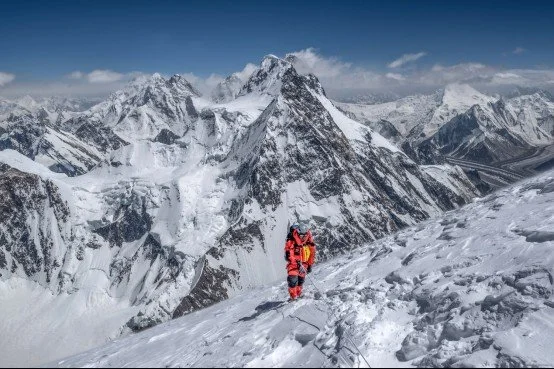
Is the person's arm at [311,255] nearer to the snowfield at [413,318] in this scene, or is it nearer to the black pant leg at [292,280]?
the black pant leg at [292,280]

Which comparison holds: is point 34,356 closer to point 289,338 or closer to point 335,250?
point 335,250

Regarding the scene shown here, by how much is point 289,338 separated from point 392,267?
7.56m

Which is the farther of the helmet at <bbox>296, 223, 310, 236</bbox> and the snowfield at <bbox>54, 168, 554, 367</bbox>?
the helmet at <bbox>296, 223, 310, 236</bbox>

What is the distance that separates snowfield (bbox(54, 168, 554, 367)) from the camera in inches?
511

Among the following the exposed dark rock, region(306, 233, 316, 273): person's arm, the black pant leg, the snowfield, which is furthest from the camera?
the exposed dark rock

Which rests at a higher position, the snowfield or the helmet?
the helmet

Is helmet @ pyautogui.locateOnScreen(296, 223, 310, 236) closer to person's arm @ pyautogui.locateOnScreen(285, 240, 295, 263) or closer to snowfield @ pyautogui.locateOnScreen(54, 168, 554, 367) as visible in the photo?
person's arm @ pyautogui.locateOnScreen(285, 240, 295, 263)

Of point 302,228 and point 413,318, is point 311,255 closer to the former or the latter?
point 302,228

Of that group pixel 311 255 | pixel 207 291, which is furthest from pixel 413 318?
pixel 207 291

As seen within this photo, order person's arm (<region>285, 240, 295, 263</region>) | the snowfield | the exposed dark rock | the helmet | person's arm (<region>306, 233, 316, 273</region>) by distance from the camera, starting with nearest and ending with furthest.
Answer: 1. the snowfield
2. person's arm (<region>285, 240, 295, 263</region>)
3. the helmet
4. person's arm (<region>306, 233, 316, 273</region>)
5. the exposed dark rock

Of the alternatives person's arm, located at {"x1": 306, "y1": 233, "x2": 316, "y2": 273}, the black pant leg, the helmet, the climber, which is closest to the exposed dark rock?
person's arm, located at {"x1": 306, "y1": 233, "x2": 316, "y2": 273}

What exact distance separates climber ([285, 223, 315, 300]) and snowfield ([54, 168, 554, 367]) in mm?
729

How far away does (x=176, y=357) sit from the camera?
15.1m

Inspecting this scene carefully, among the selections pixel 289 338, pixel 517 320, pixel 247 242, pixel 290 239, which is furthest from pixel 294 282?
pixel 247 242
